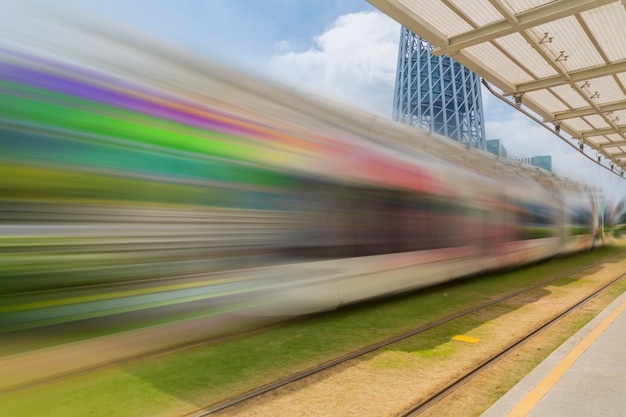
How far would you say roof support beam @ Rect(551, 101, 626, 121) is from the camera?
12852mm

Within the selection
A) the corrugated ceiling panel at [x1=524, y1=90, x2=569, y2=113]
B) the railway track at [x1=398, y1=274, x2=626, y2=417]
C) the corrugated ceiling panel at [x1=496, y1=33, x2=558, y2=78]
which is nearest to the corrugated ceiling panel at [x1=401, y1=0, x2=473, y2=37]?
the corrugated ceiling panel at [x1=496, y1=33, x2=558, y2=78]

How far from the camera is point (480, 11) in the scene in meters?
7.75

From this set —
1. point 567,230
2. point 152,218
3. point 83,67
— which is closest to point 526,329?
point 152,218

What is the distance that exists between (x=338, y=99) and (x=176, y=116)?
301 centimetres

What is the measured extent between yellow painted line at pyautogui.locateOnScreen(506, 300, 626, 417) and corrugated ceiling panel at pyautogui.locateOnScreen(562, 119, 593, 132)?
11.4 meters

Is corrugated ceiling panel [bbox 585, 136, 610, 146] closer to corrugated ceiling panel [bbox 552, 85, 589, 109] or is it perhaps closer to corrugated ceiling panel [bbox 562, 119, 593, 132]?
corrugated ceiling panel [bbox 562, 119, 593, 132]

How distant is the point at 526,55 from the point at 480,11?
2.63m

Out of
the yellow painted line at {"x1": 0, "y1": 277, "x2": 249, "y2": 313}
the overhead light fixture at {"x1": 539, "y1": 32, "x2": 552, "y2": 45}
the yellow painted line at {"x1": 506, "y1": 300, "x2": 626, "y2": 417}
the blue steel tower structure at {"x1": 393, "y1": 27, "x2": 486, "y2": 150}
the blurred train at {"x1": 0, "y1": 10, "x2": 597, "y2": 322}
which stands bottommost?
the yellow painted line at {"x1": 506, "y1": 300, "x2": 626, "y2": 417}

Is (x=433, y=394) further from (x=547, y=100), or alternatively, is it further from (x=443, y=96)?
(x=443, y=96)

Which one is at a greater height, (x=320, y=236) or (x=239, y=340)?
(x=320, y=236)

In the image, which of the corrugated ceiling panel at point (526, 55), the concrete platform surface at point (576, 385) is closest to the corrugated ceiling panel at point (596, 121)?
the corrugated ceiling panel at point (526, 55)

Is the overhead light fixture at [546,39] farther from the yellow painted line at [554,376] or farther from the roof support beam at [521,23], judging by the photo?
the yellow painted line at [554,376]

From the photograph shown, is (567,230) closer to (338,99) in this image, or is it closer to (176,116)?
(338,99)

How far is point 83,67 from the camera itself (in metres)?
3.18
